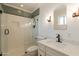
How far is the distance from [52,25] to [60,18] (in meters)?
0.23

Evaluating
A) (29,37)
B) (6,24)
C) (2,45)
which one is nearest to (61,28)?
(29,37)

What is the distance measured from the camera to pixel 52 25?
173cm

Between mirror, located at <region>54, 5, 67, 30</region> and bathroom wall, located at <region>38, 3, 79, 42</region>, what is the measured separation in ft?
0.22

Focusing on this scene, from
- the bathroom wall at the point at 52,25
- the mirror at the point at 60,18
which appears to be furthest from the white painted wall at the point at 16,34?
the mirror at the point at 60,18

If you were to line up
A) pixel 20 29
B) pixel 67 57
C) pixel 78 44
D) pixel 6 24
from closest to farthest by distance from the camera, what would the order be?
pixel 67 57 → pixel 78 44 → pixel 6 24 → pixel 20 29

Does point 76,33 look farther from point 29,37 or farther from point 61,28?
point 29,37

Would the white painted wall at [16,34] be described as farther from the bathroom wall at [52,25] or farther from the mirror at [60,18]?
the mirror at [60,18]

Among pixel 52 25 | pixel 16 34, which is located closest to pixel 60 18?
pixel 52 25

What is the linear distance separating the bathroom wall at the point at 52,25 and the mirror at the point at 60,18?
66 mm

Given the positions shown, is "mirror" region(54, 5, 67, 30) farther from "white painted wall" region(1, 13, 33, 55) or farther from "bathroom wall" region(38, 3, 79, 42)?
"white painted wall" region(1, 13, 33, 55)

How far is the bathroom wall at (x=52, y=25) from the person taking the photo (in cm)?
147

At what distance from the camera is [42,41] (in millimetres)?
1667

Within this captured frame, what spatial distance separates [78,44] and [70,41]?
181mm

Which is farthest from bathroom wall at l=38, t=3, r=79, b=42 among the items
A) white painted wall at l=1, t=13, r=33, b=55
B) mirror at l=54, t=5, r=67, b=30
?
white painted wall at l=1, t=13, r=33, b=55
